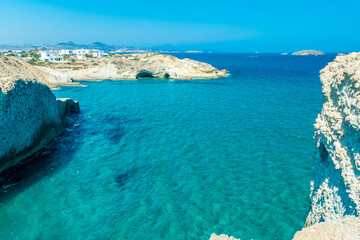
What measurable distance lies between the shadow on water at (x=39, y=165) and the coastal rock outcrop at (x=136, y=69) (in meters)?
65.3

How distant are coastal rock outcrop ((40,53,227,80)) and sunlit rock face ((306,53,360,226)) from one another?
82128 millimetres

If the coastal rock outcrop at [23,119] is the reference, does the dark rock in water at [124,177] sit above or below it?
below

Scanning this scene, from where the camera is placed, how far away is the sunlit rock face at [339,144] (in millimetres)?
9773

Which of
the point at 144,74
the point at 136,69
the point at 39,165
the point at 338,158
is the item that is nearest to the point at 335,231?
the point at 338,158

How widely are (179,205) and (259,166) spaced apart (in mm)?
9698

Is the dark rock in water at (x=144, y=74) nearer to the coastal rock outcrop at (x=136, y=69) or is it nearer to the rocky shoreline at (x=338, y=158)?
the coastal rock outcrop at (x=136, y=69)

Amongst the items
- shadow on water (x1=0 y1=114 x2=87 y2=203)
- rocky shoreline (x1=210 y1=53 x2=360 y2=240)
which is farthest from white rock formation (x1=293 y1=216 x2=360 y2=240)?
shadow on water (x1=0 y1=114 x2=87 y2=203)

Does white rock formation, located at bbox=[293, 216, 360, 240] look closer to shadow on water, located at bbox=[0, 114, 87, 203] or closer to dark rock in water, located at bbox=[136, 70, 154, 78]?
shadow on water, located at bbox=[0, 114, 87, 203]

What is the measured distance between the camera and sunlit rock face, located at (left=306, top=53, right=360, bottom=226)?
9.77 m

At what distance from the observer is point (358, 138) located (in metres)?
A: 9.70

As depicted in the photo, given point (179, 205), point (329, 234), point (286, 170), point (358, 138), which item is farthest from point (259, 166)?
point (329, 234)

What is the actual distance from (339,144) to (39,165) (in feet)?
82.6

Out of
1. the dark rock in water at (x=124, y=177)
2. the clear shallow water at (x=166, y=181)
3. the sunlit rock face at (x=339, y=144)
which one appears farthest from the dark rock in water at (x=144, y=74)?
the sunlit rock face at (x=339, y=144)

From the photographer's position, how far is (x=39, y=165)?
2344 centimetres
